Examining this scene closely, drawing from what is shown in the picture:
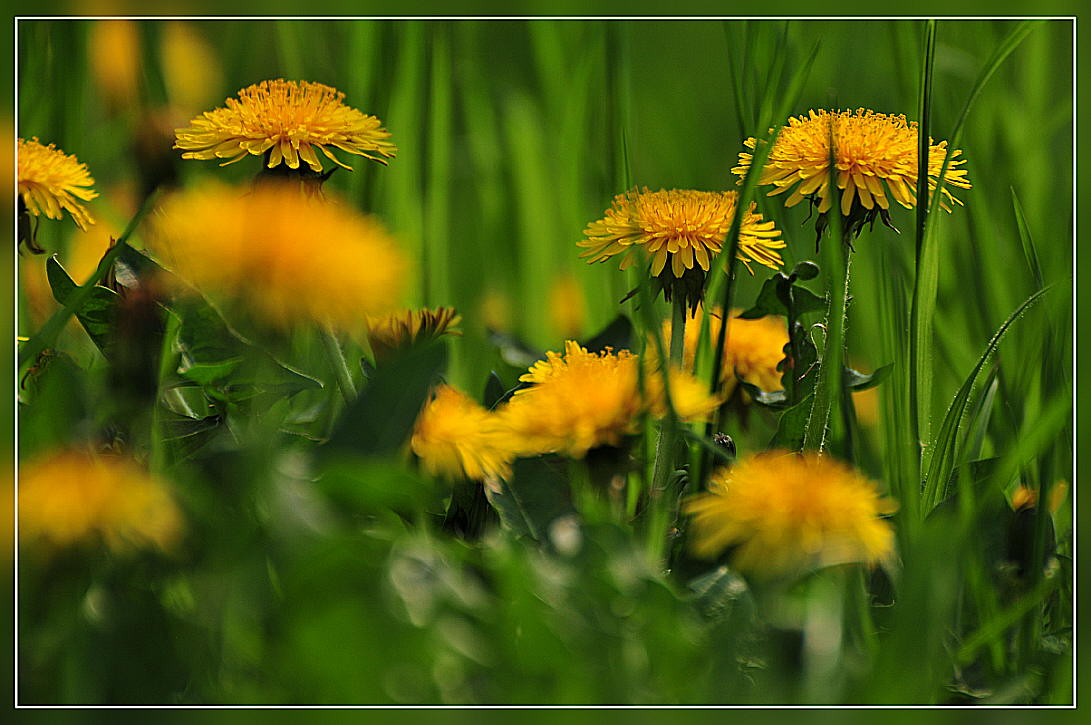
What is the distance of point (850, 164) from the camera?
0.59 metres

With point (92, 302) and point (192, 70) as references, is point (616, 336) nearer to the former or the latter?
point (92, 302)

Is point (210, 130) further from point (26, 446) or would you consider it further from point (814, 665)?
point (814, 665)

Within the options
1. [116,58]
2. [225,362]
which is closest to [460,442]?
[225,362]

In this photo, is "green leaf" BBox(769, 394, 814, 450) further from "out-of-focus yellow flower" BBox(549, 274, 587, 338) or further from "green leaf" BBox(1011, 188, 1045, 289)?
"out-of-focus yellow flower" BBox(549, 274, 587, 338)

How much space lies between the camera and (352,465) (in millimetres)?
549

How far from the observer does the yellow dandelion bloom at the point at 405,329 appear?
67 cm

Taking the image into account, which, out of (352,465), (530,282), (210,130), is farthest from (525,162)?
(352,465)

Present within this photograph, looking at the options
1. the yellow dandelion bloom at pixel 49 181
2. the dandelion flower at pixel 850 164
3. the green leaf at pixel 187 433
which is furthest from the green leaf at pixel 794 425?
the yellow dandelion bloom at pixel 49 181

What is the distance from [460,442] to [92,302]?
9.3 inches

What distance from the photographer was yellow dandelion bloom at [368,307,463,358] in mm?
671

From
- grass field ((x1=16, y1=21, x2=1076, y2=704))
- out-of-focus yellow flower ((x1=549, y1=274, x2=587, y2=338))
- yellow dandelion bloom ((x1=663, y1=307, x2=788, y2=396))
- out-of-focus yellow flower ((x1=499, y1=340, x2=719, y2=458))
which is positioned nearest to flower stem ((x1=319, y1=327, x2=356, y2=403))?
grass field ((x1=16, y1=21, x2=1076, y2=704))

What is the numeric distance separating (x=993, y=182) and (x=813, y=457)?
0.41 meters

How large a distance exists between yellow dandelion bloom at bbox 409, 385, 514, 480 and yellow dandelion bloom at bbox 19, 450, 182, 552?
14 centimetres

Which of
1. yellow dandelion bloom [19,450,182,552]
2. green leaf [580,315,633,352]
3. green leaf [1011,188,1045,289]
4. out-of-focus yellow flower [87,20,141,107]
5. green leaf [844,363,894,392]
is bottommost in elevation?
yellow dandelion bloom [19,450,182,552]
